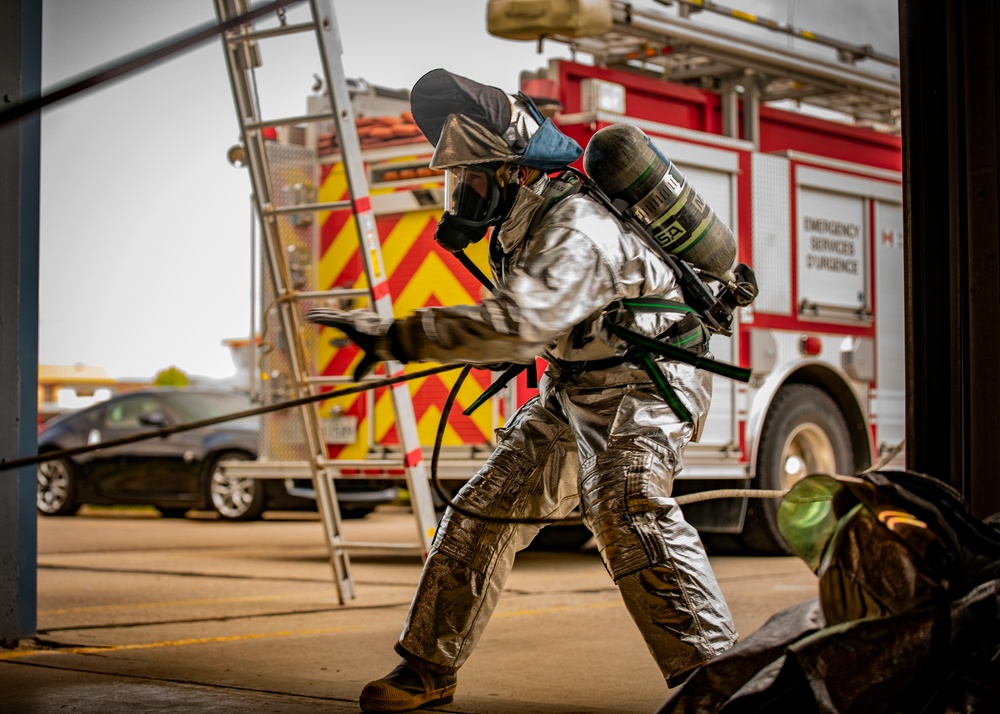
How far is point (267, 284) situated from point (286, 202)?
0.78m

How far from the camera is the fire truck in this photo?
8.25m

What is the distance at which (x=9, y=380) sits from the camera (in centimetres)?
500

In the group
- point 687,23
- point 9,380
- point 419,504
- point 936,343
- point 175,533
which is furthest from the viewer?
point 175,533

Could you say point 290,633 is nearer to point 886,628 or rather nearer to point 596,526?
point 596,526

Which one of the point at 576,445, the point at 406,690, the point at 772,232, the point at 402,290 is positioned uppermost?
the point at 772,232

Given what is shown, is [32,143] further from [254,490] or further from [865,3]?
[254,490]

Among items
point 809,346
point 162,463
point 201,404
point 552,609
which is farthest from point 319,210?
point 201,404

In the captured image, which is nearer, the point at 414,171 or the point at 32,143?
the point at 32,143

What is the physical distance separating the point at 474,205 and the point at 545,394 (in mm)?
645

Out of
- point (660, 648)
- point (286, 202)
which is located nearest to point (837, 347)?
point (286, 202)

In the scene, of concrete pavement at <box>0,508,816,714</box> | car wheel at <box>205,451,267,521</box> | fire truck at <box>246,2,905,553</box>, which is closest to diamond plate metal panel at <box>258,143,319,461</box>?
fire truck at <box>246,2,905,553</box>

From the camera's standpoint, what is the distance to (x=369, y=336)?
10.6 ft

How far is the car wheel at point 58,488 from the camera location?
13.7 metres

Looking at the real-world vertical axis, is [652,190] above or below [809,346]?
above
